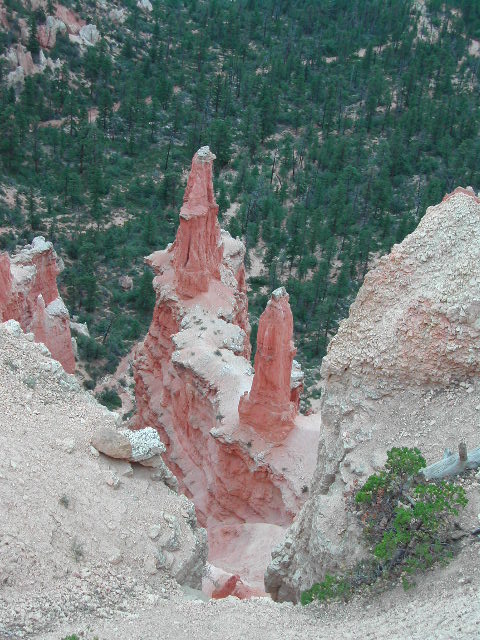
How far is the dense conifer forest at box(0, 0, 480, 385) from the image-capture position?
42.1 metres

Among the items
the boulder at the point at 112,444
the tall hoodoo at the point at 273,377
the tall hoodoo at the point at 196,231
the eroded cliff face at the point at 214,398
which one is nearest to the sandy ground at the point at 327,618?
the boulder at the point at 112,444

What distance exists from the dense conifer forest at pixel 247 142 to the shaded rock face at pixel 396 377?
22.8 meters

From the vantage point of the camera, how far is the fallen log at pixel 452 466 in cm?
1102

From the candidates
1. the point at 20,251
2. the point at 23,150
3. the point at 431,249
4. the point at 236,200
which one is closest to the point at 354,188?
the point at 236,200

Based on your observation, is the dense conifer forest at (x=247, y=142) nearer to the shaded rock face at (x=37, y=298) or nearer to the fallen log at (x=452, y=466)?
the shaded rock face at (x=37, y=298)

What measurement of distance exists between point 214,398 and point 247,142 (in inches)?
1506

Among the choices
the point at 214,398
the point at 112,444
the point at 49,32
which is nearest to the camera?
the point at 112,444

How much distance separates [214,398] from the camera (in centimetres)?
2236

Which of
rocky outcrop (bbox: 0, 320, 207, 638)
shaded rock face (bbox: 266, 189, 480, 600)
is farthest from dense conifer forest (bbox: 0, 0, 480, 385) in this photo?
shaded rock face (bbox: 266, 189, 480, 600)

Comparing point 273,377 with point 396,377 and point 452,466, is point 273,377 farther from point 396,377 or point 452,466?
point 452,466

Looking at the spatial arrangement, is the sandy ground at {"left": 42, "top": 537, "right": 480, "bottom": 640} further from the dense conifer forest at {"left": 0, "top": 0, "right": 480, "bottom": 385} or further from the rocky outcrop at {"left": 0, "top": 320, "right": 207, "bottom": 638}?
the dense conifer forest at {"left": 0, "top": 0, "right": 480, "bottom": 385}

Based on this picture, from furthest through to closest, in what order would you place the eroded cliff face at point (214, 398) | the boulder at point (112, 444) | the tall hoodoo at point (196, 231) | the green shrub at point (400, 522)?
the tall hoodoo at point (196, 231) → the eroded cliff face at point (214, 398) → the boulder at point (112, 444) → the green shrub at point (400, 522)

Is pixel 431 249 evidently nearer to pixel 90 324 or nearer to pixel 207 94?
pixel 90 324

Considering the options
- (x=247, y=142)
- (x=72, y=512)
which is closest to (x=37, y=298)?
(x=72, y=512)
